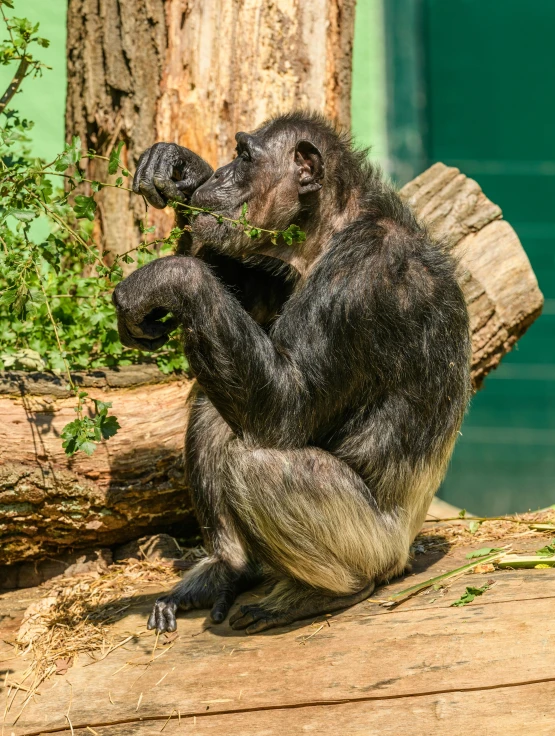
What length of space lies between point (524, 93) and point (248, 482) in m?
7.32

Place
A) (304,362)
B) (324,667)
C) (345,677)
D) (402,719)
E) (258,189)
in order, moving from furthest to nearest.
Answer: (258,189)
(304,362)
(324,667)
(345,677)
(402,719)

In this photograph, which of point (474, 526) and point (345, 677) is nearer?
point (345, 677)

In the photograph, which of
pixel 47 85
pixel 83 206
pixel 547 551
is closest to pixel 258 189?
pixel 83 206

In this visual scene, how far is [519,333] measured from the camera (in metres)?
6.47

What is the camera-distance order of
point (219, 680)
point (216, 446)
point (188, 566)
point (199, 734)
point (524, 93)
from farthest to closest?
point (524, 93) < point (188, 566) < point (216, 446) < point (219, 680) < point (199, 734)

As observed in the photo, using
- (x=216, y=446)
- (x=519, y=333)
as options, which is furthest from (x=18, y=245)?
(x=519, y=333)

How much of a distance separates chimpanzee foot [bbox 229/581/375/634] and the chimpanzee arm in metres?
0.76

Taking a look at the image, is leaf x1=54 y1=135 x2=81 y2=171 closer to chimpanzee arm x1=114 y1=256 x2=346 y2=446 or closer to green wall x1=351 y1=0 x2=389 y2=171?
chimpanzee arm x1=114 y1=256 x2=346 y2=446

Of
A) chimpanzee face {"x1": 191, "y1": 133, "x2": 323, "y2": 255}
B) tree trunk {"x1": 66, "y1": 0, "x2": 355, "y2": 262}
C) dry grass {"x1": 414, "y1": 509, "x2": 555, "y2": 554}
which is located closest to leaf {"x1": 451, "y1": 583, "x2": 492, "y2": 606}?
dry grass {"x1": 414, "y1": 509, "x2": 555, "y2": 554}

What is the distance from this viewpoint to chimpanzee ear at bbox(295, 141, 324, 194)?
179 inches

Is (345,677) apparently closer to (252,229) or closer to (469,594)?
(469,594)

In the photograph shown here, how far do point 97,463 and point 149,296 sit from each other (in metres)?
1.54

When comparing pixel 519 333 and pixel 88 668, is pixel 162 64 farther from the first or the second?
pixel 88 668

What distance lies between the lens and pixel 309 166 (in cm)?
460
